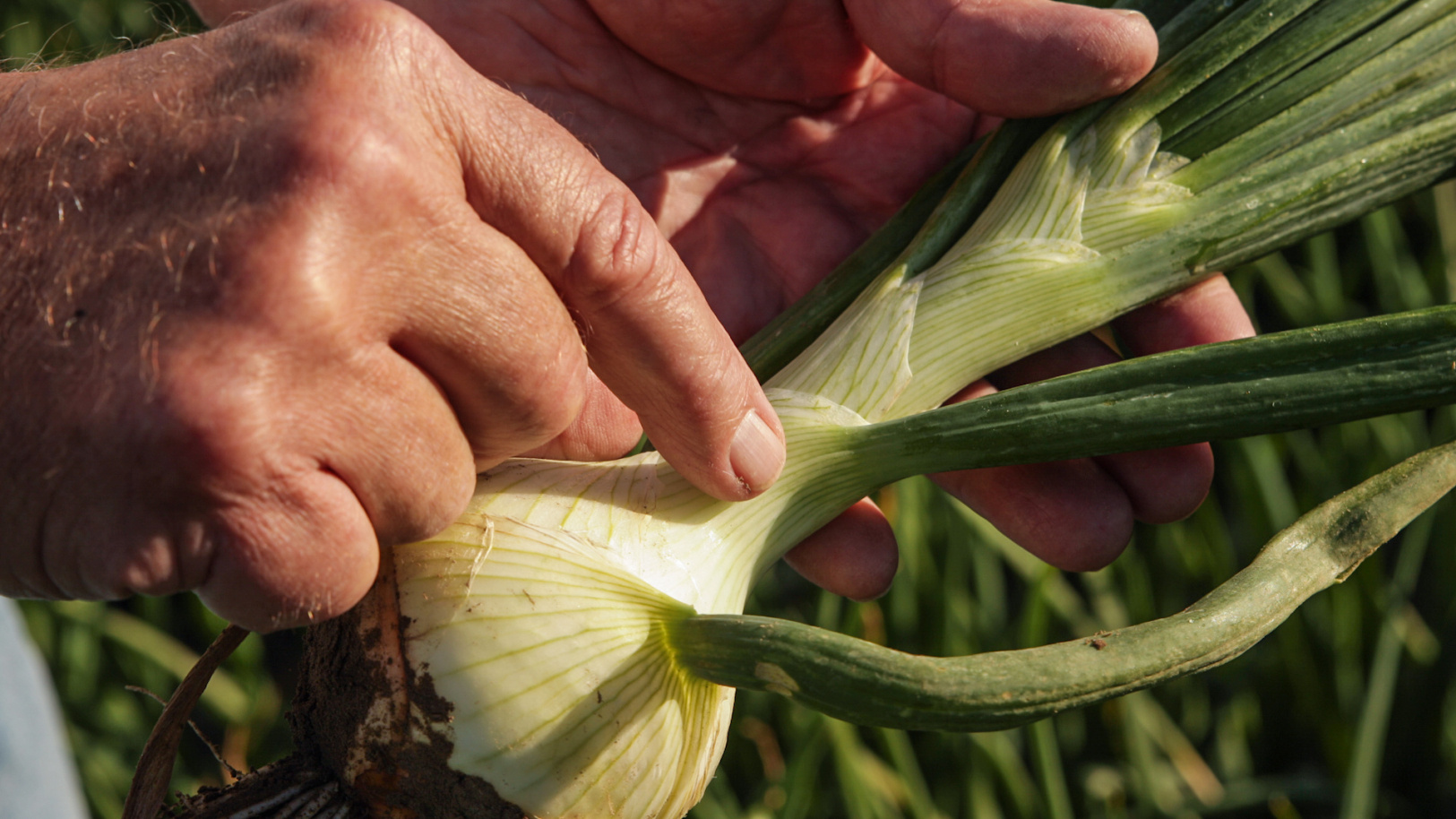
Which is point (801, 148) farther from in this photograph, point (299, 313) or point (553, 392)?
point (299, 313)

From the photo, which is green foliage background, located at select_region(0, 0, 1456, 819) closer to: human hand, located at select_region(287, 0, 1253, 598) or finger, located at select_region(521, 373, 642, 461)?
human hand, located at select_region(287, 0, 1253, 598)

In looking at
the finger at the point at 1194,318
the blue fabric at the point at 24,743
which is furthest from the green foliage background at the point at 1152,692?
the blue fabric at the point at 24,743

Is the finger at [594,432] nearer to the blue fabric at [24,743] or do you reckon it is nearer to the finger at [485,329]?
the finger at [485,329]

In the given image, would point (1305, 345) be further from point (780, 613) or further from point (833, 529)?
point (780, 613)

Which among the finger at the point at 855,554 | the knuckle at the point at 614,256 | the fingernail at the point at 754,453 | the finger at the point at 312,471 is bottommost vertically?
the finger at the point at 855,554

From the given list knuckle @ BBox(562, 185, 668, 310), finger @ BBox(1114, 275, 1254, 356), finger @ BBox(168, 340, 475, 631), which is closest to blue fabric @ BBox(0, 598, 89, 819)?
finger @ BBox(168, 340, 475, 631)

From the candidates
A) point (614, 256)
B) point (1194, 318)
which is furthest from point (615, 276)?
point (1194, 318)
